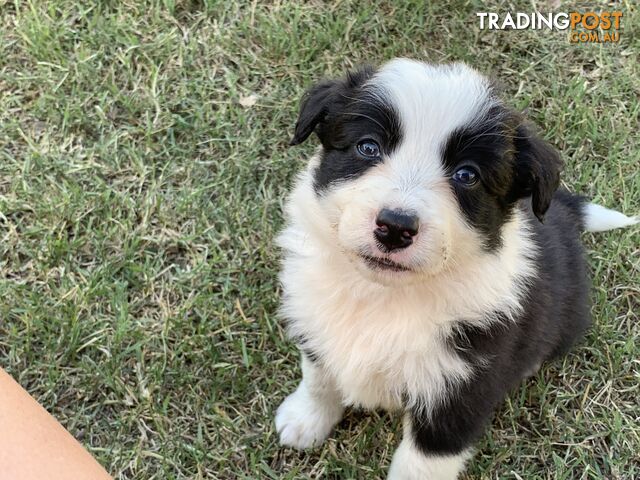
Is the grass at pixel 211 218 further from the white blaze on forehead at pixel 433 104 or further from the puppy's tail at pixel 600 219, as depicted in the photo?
the white blaze on forehead at pixel 433 104

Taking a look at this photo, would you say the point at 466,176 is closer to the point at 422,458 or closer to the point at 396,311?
the point at 396,311

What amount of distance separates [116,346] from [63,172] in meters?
1.10

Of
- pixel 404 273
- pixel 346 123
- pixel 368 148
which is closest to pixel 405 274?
pixel 404 273

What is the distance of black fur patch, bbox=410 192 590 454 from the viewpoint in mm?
2422

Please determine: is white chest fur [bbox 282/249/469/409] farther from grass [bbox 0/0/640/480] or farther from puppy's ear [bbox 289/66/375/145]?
grass [bbox 0/0/640/480]

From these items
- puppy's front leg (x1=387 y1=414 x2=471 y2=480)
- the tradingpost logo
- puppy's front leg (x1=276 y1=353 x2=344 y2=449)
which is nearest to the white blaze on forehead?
puppy's front leg (x1=387 y1=414 x2=471 y2=480)

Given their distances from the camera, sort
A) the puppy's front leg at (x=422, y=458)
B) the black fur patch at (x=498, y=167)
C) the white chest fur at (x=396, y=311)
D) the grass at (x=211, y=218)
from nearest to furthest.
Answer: the black fur patch at (x=498, y=167), the white chest fur at (x=396, y=311), the puppy's front leg at (x=422, y=458), the grass at (x=211, y=218)

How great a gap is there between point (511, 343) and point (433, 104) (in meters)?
0.93

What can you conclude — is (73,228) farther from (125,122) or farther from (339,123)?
(339,123)

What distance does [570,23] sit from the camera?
4.36 meters

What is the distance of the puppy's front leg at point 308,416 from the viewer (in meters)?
2.98

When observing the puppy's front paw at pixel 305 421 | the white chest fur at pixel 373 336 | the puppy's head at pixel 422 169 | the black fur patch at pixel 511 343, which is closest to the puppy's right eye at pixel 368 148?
the puppy's head at pixel 422 169

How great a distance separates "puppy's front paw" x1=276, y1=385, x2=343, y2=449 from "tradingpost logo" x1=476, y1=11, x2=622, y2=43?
8.57ft

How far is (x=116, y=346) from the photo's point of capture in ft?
10.6
